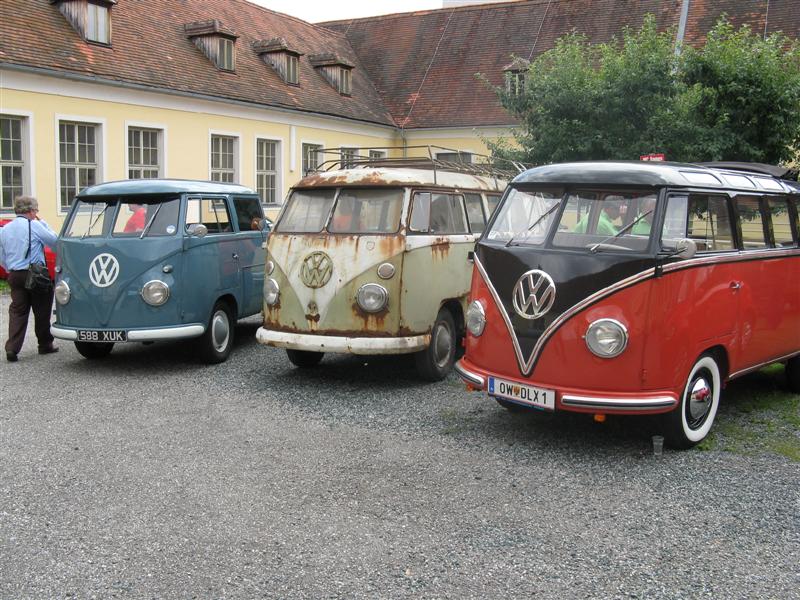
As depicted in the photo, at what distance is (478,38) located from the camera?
33.7m

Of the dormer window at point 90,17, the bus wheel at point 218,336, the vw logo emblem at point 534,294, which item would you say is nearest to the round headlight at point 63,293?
the bus wheel at point 218,336

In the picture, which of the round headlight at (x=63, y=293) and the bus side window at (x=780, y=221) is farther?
the round headlight at (x=63, y=293)

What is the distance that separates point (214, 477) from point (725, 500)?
3.30 m

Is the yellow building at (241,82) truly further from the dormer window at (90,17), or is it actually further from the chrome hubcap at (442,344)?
the chrome hubcap at (442,344)

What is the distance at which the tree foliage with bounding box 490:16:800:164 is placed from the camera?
14266mm

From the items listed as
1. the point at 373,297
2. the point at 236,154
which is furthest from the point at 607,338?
the point at 236,154

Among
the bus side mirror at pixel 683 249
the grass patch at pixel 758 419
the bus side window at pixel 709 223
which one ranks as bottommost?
the grass patch at pixel 758 419

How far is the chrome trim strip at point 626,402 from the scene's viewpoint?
5.87m

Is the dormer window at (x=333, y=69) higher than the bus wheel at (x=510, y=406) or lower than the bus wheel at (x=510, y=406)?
higher

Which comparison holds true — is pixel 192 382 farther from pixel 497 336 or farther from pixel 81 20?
pixel 81 20

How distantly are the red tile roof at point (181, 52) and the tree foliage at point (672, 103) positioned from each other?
1045cm

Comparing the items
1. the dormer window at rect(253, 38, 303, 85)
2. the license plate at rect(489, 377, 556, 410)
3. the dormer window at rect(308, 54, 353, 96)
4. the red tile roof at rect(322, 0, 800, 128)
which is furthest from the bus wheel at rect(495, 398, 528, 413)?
the dormer window at rect(308, 54, 353, 96)

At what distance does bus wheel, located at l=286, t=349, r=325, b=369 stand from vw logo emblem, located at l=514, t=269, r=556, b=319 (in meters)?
3.52

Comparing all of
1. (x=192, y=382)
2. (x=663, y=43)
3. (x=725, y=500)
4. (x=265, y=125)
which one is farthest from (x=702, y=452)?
(x=265, y=125)
